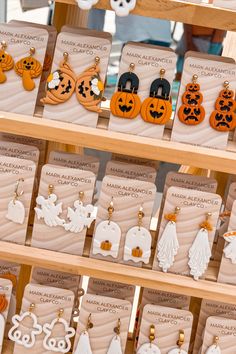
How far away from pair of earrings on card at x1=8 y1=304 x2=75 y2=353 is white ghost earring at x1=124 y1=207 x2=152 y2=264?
27 centimetres

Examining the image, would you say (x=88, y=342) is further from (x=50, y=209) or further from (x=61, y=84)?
(x=61, y=84)

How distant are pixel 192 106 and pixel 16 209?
1.89 ft

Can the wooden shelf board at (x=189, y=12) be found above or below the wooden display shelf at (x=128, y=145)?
above

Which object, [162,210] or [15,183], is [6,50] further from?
[162,210]

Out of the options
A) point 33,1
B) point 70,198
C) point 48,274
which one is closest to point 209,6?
point 70,198

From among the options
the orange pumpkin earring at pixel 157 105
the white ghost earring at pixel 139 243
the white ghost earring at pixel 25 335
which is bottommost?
the white ghost earring at pixel 25 335

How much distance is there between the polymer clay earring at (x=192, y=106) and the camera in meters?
1.83

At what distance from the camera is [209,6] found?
167cm

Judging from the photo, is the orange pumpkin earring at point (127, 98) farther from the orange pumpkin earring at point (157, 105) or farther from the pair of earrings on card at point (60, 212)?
the pair of earrings on card at point (60, 212)

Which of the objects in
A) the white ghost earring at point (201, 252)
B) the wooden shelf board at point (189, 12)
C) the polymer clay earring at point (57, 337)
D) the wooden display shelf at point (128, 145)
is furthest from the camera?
the polymer clay earring at point (57, 337)

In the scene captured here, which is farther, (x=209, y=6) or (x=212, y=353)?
(x=212, y=353)

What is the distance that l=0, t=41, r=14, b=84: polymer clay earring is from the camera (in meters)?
1.86

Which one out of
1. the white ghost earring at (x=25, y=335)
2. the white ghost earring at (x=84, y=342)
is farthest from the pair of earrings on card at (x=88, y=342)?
the white ghost earring at (x=25, y=335)

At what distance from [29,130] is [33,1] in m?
1.43
